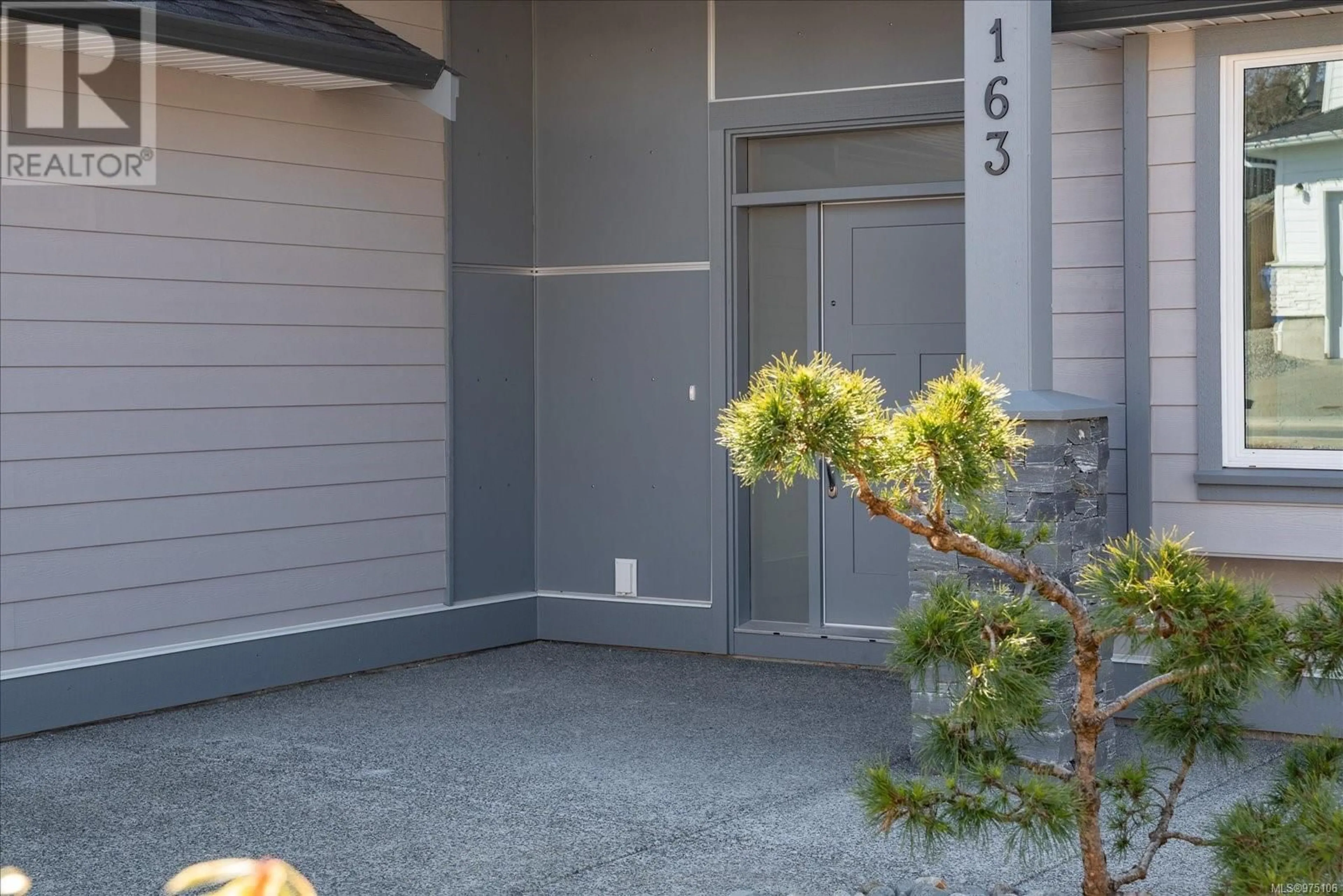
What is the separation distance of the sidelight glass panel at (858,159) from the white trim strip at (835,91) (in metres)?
0.19

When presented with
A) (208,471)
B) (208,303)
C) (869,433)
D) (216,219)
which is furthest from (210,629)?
(869,433)

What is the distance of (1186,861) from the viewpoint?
3846mm

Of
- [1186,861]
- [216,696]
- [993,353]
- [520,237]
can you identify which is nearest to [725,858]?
[1186,861]

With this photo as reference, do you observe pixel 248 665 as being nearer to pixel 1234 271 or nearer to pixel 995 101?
pixel 995 101

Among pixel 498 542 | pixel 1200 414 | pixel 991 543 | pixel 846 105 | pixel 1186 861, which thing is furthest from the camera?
pixel 498 542

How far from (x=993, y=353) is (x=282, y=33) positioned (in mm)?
2947

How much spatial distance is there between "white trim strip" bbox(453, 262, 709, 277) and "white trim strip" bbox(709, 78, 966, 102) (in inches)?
30.7

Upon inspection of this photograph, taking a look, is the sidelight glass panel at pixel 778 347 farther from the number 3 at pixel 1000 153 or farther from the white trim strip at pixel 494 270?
the number 3 at pixel 1000 153

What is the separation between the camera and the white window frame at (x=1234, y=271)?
506 cm

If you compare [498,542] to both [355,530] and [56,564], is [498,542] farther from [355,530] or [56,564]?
[56,564]

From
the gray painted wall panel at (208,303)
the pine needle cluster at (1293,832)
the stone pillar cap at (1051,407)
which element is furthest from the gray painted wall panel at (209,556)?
the pine needle cluster at (1293,832)

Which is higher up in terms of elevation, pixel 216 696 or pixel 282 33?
pixel 282 33

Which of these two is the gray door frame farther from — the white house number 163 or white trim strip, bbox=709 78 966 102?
the white house number 163

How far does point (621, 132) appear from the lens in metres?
7.21
